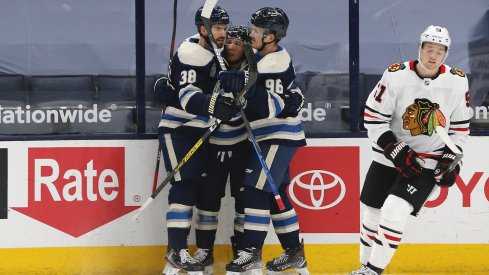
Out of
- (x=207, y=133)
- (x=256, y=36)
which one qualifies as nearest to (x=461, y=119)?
(x=256, y=36)

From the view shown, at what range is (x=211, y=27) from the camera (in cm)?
460

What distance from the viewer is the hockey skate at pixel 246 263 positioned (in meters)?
4.61

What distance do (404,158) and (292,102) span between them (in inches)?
22.7

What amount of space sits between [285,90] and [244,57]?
25cm

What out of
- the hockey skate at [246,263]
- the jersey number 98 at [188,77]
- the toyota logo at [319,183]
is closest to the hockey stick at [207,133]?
the jersey number 98 at [188,77]

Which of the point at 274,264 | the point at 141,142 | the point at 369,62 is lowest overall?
the point at 274,264

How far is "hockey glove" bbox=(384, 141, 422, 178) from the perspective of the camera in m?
4.38

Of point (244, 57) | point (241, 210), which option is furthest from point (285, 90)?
point (241, 210)

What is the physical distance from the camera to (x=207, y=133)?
461 centimetres

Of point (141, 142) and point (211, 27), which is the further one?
point (141, 142)

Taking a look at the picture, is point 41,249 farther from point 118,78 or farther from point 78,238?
point 118,78

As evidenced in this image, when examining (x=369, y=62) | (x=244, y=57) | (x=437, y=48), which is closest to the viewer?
(x=437, y=48)

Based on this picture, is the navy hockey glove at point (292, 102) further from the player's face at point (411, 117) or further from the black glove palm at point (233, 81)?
the player's face at point (411, 117)

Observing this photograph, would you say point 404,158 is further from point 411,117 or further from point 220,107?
point 220,107
